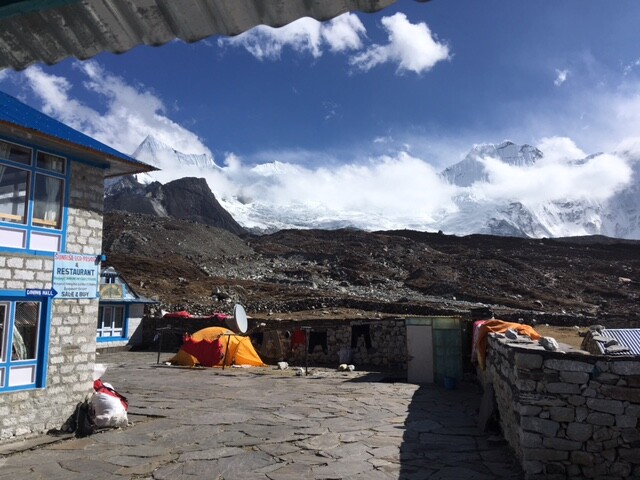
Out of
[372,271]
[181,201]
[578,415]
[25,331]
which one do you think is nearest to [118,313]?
[25,331]

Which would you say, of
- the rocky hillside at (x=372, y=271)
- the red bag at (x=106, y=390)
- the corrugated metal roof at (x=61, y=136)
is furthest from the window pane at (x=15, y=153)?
the rocky hillside at (x=372, y=271)

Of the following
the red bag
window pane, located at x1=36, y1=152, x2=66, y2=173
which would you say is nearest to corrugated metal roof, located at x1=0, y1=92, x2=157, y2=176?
window pane, located at x1=36, y1=152, x2=66, y2=173

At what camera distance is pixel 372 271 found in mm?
50906

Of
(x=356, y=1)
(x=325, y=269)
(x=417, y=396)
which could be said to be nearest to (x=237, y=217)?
(x=325, y=269)

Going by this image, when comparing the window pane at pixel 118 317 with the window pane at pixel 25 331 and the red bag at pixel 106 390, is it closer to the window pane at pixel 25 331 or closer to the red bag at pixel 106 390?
the red bag at pixel 106 390

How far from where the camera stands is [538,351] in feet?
20.6

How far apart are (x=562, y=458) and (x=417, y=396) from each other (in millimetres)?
6500

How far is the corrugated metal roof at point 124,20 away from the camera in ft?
6.25

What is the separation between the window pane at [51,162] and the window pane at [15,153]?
200 millimetres

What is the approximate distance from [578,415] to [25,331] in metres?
8.65

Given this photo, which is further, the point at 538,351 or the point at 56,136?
the point at 56,136

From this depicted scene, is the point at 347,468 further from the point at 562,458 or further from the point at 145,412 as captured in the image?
the point at 145,412

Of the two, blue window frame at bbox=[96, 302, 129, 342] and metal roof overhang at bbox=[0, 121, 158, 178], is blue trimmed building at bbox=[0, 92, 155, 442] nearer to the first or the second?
metal roof overhang at bbox=[0, 121, 158, 178]

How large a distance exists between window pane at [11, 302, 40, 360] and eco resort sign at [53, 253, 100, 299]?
49cm
